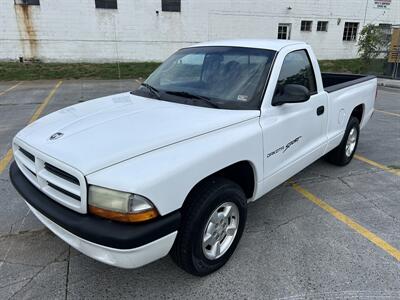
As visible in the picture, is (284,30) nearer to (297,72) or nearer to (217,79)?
(297,72)

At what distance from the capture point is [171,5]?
70.0ft

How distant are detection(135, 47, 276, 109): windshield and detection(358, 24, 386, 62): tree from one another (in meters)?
16.2

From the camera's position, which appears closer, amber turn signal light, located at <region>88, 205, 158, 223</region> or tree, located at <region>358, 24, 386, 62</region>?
amber turn signal light, located at <region>88, 205, 158, 223</region>

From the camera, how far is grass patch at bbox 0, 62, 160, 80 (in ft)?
56.6

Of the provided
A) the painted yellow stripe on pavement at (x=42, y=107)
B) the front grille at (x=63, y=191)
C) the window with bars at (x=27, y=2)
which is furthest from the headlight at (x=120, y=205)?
the window with bars at (x=27, y=2)

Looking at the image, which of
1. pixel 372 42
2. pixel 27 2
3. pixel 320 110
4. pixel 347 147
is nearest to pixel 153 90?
pixel 320 110

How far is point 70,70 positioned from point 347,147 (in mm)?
17513

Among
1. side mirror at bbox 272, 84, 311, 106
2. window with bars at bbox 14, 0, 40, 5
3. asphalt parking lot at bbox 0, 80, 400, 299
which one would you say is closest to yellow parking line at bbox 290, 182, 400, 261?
asphalt parking lot at bbox 0, 80, 400, 299

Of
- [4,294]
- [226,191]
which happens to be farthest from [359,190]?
[4,294]

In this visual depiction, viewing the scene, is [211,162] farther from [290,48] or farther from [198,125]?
[290,48]

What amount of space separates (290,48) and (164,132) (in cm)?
182

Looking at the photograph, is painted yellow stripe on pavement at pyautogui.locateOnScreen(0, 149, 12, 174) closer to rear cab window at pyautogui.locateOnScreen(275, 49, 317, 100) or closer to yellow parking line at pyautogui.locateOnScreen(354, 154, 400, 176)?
rear cab window at pyautogui.locateOnScreen(275, 49, 317, 100)

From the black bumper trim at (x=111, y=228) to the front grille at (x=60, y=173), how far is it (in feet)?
0.72

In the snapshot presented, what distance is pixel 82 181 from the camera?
77.9 inches
